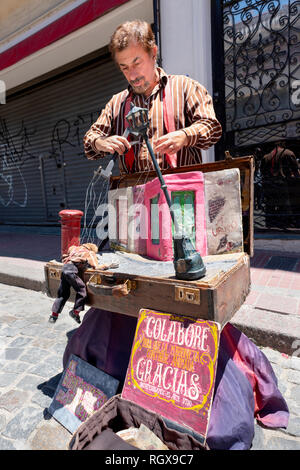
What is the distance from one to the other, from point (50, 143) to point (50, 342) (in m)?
7.03

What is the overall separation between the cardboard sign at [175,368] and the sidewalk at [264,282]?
4.48ft

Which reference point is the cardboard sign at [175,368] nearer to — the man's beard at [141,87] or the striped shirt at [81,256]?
the striped shirt at [81,256]

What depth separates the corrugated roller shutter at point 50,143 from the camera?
725 centimetres

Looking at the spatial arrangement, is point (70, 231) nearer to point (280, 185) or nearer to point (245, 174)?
point (245, 174)

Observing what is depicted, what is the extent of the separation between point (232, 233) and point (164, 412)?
0.90 meters

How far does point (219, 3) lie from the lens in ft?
15.8

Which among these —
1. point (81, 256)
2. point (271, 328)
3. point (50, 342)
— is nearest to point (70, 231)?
point (81, 256)

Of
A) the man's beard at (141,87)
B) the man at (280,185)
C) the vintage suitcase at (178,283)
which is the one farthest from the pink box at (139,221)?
the man at (280,185)

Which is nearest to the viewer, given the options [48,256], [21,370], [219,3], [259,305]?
[21,370]

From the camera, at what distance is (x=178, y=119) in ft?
5.62

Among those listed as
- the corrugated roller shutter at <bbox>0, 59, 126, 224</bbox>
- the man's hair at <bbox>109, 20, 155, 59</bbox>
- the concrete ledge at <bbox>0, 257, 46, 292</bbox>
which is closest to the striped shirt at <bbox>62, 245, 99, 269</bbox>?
the man's hair at <bbox>109, 20, 155, 59</bbox>

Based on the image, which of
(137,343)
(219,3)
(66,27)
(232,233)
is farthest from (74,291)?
(66,27)
